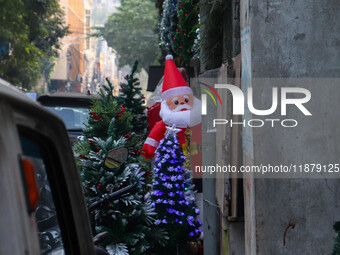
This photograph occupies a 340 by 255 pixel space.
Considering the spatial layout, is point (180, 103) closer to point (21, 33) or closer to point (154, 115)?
point (154, 115)

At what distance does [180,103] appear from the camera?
846 cm

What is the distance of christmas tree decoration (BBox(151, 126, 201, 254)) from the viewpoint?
6453 mm

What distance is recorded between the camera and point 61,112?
408 inches

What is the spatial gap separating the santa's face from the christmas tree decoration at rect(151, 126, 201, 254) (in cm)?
169

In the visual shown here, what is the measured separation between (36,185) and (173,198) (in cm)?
524

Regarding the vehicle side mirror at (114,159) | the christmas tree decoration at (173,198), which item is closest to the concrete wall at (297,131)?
the vehicle side mirror at (114,159)

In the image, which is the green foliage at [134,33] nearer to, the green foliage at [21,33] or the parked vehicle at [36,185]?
the green foliage at [21,33]

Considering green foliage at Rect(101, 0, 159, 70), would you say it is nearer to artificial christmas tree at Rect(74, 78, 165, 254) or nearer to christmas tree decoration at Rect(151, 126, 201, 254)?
christmas tree decoration at Rect(151, 126, 201, 254)

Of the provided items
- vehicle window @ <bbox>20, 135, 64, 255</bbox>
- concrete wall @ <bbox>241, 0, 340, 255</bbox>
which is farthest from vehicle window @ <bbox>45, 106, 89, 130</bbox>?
vehicle window @ <bbox>20, 135, 64, 255</bbox>

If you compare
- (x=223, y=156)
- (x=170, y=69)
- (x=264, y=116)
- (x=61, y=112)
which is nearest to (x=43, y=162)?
(x=264, y=116)

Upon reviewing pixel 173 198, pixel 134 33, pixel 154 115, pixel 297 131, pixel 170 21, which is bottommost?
pixel 173 198

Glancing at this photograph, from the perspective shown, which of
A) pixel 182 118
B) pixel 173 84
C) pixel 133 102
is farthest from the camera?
pixel 133 102

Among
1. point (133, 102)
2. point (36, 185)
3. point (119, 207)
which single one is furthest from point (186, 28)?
point (36, 185)

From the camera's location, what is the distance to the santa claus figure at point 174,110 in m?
8.38
